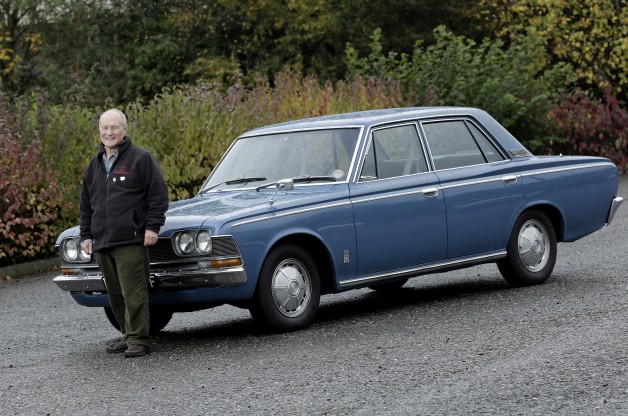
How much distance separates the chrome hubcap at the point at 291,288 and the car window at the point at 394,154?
3.41ft

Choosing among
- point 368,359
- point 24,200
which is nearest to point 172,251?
point 368,359

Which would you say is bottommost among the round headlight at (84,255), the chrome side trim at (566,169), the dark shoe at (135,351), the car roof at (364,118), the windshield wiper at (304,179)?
the dark shoe at (135,351)

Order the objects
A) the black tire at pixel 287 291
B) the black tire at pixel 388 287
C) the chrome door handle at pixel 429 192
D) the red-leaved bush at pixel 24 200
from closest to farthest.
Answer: the black tire at pixel 287 291
the chrome door handle at pixel 429 192
the black tire at pixel 388 287
the red-leaved bush at pixel 24 200

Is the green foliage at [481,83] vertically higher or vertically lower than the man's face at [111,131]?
lower

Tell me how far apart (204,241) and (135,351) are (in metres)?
0.90

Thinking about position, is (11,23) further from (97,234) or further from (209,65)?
(97,234)

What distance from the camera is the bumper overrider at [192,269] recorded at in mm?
9203

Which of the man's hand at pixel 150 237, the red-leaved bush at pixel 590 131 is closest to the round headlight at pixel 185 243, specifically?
the man's hand at pixel 150 237

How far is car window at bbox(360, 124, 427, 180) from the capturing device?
10508 millimetres

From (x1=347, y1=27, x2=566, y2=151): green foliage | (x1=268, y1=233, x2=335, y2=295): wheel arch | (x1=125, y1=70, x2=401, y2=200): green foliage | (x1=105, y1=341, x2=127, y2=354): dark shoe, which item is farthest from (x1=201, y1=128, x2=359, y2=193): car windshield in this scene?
(x1=347, y1=27, x2=566, y2=151): green foliage

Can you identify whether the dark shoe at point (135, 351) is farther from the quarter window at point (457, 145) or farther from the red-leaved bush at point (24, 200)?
the red-leaved bush at point (24, 200)

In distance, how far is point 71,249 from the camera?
999cm

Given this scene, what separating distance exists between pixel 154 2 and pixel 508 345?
44292 millimetres

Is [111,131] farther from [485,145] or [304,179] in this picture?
[485,145]
